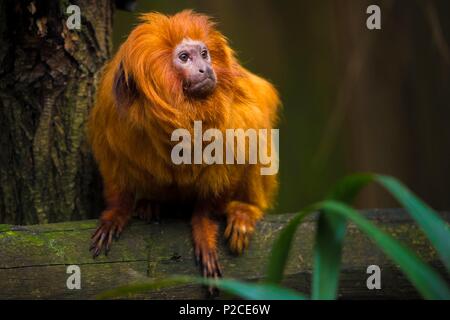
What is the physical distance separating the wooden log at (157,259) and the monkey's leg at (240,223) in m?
0.05

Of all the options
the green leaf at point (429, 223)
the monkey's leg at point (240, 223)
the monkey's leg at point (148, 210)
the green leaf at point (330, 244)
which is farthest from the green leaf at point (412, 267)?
the monkey's leg at point (148, 210)

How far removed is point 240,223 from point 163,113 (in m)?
0.70

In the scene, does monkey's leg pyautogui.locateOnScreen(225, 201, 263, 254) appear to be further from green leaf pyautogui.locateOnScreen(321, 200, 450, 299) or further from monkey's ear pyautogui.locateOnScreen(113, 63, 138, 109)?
green leaf pyautogui.locateOnScreen(321, 200, 450, 299)

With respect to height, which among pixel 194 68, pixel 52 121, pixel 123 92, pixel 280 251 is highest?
pixel 194 68

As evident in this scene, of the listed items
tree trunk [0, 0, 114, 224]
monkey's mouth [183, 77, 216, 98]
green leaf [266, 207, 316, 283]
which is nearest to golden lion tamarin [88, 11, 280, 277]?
monkey's mouth [183, 77, 216, 98]

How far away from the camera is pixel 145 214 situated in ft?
11.8

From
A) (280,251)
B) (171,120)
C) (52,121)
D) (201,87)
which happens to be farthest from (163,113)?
(280,251)

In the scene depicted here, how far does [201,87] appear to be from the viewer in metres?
3.22

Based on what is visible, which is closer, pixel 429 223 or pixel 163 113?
pixel 429 223

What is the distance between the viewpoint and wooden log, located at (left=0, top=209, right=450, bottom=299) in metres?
3.14

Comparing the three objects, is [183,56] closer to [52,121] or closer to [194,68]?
[194,68]

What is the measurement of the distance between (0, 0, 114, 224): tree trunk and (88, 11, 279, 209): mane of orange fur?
0.94ft
